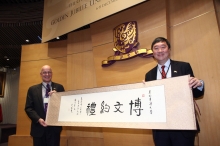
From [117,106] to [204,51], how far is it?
4.22ft

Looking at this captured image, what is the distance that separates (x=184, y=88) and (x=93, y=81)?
215cm

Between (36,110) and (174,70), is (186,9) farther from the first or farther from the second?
(36,110)

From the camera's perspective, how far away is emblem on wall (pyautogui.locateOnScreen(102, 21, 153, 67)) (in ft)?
8.28

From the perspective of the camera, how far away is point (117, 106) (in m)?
1.67

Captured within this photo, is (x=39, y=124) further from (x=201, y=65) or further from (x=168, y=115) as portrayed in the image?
(x=201, y=65)

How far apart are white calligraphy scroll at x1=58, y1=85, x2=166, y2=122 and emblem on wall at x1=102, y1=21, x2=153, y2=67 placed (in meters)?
0.97

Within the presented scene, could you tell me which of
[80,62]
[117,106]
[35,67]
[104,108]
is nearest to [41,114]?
[104,108]

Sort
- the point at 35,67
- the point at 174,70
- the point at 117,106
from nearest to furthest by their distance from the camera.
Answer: the point at 174,70 → the point at 117,106 → the point at 35,67

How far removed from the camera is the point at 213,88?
6.40ft

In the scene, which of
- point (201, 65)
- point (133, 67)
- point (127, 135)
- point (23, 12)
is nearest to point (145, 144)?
point (127, 135)

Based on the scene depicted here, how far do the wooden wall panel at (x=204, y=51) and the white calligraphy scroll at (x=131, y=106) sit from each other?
85cm

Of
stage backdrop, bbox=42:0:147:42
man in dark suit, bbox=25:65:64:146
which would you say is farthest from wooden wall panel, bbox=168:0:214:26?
man in dark suit, bbox=25:65:64:146

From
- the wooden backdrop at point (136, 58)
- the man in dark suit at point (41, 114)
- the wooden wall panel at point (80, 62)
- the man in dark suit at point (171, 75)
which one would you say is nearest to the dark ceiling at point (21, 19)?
the wooden backdrop at point (136, 58)

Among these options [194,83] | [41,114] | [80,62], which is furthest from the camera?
[80,62]
